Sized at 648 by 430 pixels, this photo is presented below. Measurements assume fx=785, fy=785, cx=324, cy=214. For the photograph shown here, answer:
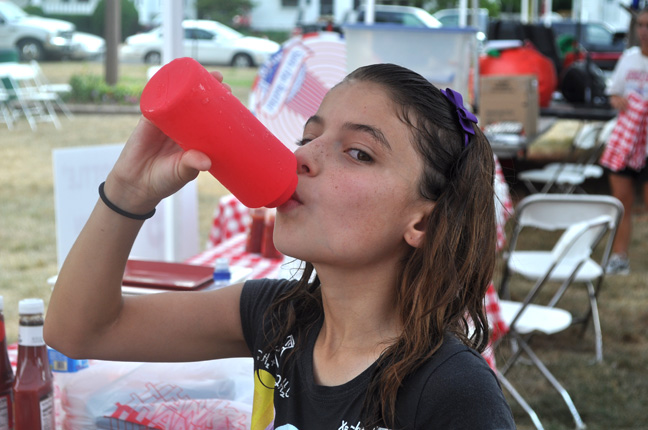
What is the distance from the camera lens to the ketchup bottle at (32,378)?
142cm

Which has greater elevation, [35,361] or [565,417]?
[35,361]

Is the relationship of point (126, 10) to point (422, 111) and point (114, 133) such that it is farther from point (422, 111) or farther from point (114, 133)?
point (422, 111)

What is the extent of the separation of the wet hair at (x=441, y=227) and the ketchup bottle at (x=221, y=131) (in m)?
0.22

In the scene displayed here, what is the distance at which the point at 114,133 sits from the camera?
1156cm

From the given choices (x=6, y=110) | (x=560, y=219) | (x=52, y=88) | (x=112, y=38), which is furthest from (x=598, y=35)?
(x=560, y=219)

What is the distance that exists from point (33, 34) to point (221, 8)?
2.89 m

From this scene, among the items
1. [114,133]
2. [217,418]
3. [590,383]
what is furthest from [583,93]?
[217,418]

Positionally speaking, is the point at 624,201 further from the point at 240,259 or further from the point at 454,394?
A: the point at 454,394

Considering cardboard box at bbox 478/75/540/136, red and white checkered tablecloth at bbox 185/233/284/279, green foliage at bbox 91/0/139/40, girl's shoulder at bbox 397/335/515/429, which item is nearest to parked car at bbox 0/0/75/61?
green foliage at bbox 91/0/139/40

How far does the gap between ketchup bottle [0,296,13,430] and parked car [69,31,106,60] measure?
11.4 metres

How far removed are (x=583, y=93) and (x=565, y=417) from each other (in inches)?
227

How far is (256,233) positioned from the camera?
3.12 meters

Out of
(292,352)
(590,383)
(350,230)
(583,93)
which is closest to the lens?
(350,230)

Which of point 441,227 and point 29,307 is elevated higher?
point 441,227
